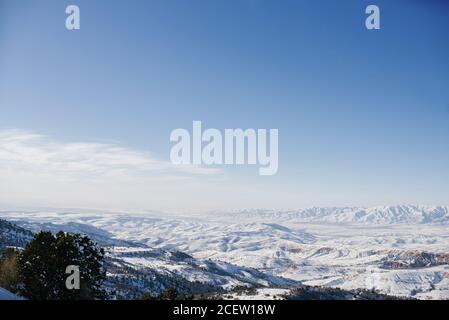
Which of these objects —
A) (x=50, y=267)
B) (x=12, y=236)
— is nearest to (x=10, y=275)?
(x=50, y=267)

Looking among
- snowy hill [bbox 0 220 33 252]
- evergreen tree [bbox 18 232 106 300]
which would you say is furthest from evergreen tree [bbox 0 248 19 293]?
snowy hill [bbox 0 220 33 252]

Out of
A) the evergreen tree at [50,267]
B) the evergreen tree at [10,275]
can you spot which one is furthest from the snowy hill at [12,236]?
the evergreen tree at [50,267]

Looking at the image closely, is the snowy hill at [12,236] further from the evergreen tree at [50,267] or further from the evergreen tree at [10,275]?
the evergreen tree at [50,267]

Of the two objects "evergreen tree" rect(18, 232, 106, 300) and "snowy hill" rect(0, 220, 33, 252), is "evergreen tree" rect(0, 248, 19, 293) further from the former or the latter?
"snowy hill" rect(0, 220, 33, 252)

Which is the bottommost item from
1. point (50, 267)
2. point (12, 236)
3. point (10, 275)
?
point (12, 236)

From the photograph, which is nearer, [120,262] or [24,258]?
[24,258]

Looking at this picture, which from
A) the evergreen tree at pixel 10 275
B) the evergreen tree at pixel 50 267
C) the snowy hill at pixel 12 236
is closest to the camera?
the evergreen tree at pixel 50 267

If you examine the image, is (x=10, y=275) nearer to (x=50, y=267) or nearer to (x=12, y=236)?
(x=50, y=267)
